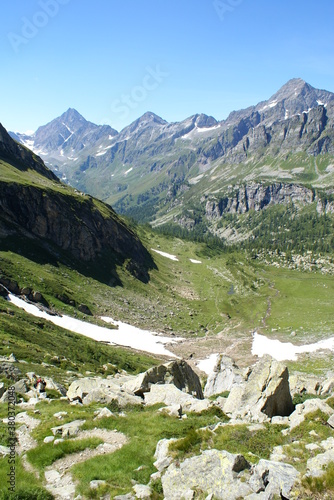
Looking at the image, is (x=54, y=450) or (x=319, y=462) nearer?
(x=319, y=462)

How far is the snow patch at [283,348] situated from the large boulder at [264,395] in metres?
47.3

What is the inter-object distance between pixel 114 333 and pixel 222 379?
3310cm

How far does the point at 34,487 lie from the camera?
1152 cm

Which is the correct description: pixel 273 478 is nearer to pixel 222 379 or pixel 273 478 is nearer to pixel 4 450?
pixel 4 450

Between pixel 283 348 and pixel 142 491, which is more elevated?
pixel 142 491

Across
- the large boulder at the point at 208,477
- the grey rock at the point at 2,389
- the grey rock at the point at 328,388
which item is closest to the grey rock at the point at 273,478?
the large boulder at the point at 208,477

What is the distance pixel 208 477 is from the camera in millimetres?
12273

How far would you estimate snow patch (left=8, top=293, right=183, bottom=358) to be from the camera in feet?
186

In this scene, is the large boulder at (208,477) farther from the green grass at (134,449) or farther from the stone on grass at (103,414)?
the stone on grass at (103,414)

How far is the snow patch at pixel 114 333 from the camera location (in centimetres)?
5666

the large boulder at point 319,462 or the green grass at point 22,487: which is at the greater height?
the large boulder at point 319,462

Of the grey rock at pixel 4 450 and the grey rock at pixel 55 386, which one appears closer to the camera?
the grey rock at pixel 4 450

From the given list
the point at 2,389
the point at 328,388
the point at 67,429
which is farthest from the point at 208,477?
the point at 328,388

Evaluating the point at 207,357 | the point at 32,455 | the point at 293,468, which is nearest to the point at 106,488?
the point at 32,455
